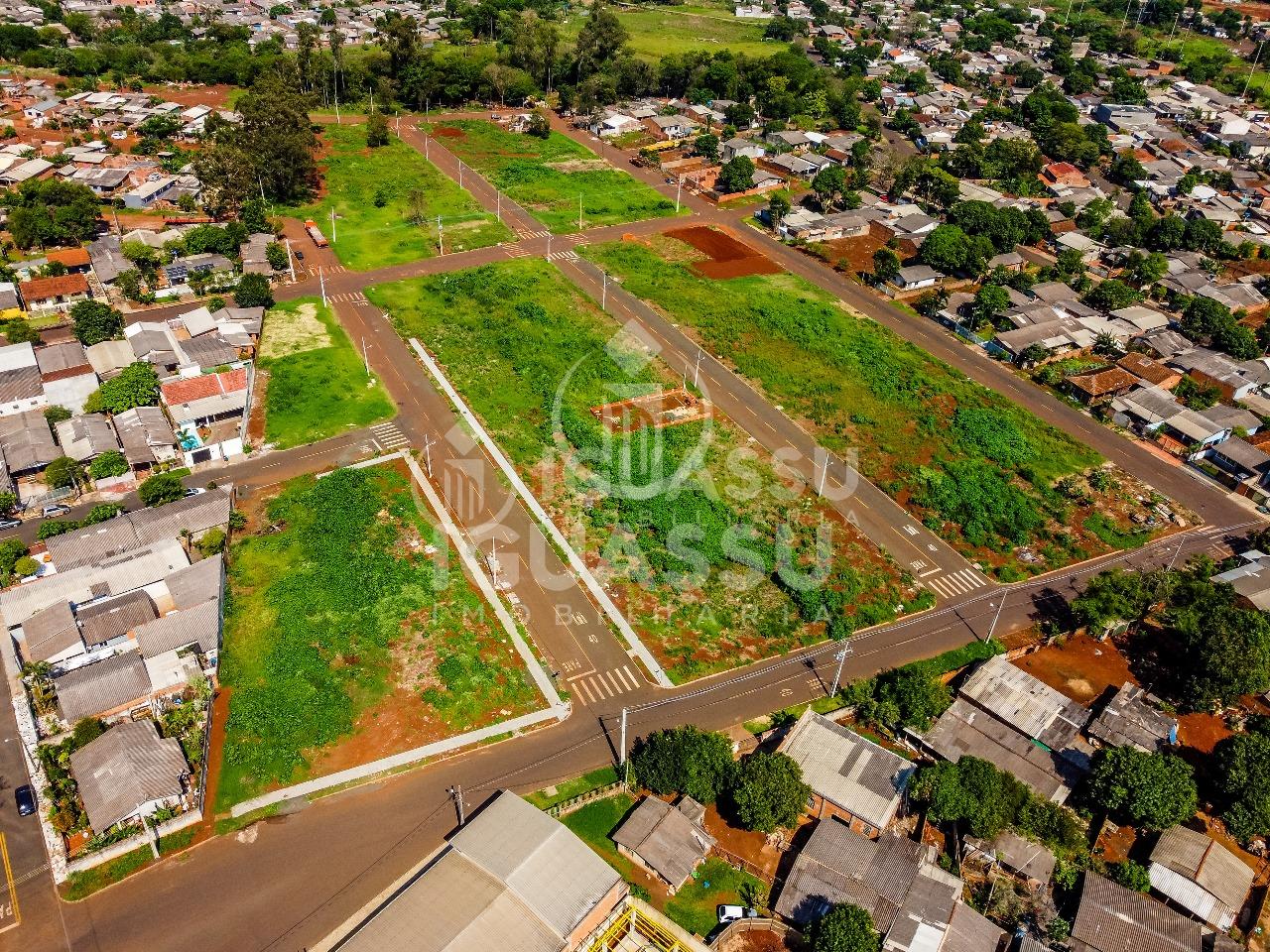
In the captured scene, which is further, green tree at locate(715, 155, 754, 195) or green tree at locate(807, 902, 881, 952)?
green tree at locate(715, 155, 754, 195)

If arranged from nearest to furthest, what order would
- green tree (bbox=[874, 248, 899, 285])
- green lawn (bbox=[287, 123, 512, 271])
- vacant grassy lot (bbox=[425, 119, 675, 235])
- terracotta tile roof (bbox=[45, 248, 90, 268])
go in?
1. terracotta tile roof (bbox=[45, 248, 90, 268])
2. green tree (bbox=[874, 248, 899, 285])
3. green lawn (bbox=[287, 123, 512, 271])
4. vacant grassy lot (bbox=[425, 119, 675, 235])

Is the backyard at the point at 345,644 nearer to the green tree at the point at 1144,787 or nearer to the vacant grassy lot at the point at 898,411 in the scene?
the green tree at the point at 1144,787

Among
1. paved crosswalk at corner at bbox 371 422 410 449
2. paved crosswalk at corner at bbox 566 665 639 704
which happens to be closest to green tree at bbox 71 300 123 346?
paved crosswalk at corner at bbox 371 422 410 449

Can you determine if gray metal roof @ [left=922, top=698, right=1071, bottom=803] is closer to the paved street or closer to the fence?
the paved street

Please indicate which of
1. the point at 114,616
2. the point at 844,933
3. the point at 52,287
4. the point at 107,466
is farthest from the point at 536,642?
the point at 52,287

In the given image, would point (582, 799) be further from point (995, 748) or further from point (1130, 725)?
point (1130, 725)

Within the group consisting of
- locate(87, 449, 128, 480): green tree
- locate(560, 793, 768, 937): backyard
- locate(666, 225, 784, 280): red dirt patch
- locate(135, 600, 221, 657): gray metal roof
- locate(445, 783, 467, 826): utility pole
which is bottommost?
locate(560, 793, 768, 937): backyard
